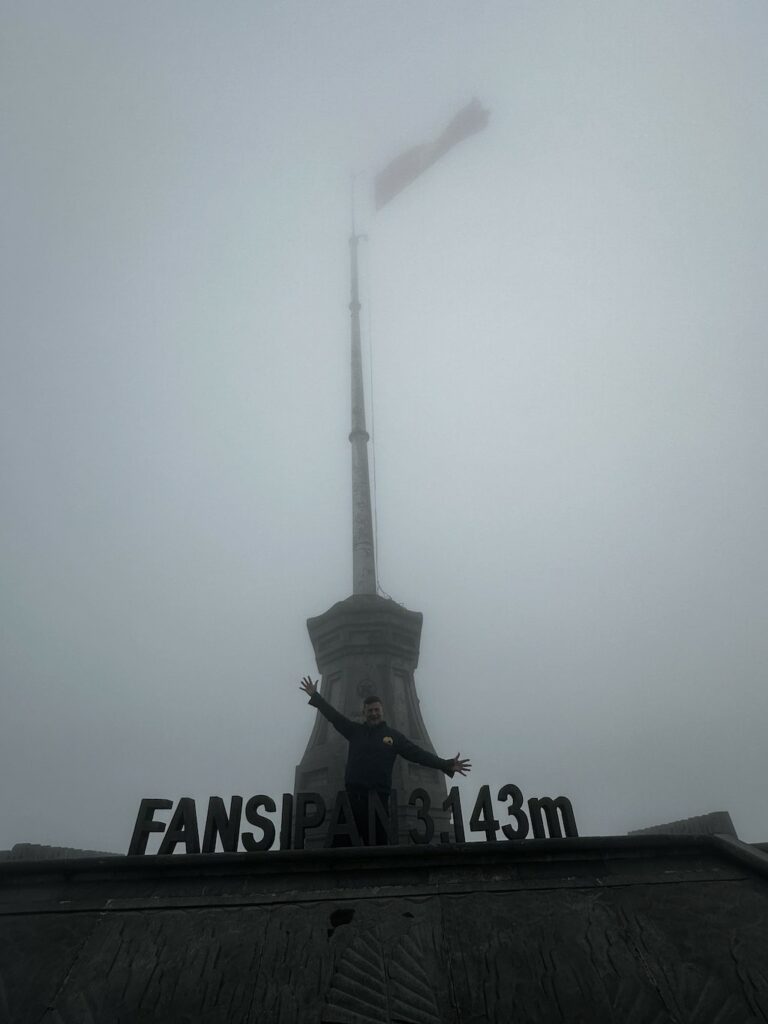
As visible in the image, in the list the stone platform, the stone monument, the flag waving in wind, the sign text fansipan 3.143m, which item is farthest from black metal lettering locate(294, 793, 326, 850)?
the flag waving in wind

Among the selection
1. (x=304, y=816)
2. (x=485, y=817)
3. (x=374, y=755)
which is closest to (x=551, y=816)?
(x=485, y=817)

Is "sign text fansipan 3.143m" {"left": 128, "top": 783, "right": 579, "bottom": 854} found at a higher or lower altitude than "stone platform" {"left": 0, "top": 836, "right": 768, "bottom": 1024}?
higher

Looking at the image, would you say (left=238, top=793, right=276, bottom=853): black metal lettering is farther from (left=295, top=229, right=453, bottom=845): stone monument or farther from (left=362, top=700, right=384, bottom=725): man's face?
(left=295, top=229, right=453, bottom=845): stone monument

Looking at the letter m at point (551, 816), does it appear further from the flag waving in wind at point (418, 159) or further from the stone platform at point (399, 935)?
the flag waving in wind at point (418, 159)

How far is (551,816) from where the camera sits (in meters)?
7.18

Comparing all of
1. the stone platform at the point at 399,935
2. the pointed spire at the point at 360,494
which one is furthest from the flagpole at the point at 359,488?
the stone platform at the point at 399,935

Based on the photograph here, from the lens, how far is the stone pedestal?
543 inches

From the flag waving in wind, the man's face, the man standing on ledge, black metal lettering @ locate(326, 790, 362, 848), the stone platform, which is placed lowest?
the stone platform

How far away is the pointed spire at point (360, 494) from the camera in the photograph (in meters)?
18.4

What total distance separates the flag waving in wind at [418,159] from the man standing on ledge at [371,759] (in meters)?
41.3

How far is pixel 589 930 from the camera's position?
186 inches

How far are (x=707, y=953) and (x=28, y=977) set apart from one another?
520 centimetres

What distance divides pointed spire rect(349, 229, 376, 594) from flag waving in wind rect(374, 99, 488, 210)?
18545 millimetres

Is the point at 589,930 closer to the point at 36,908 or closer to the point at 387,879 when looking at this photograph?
the point at 387,879
